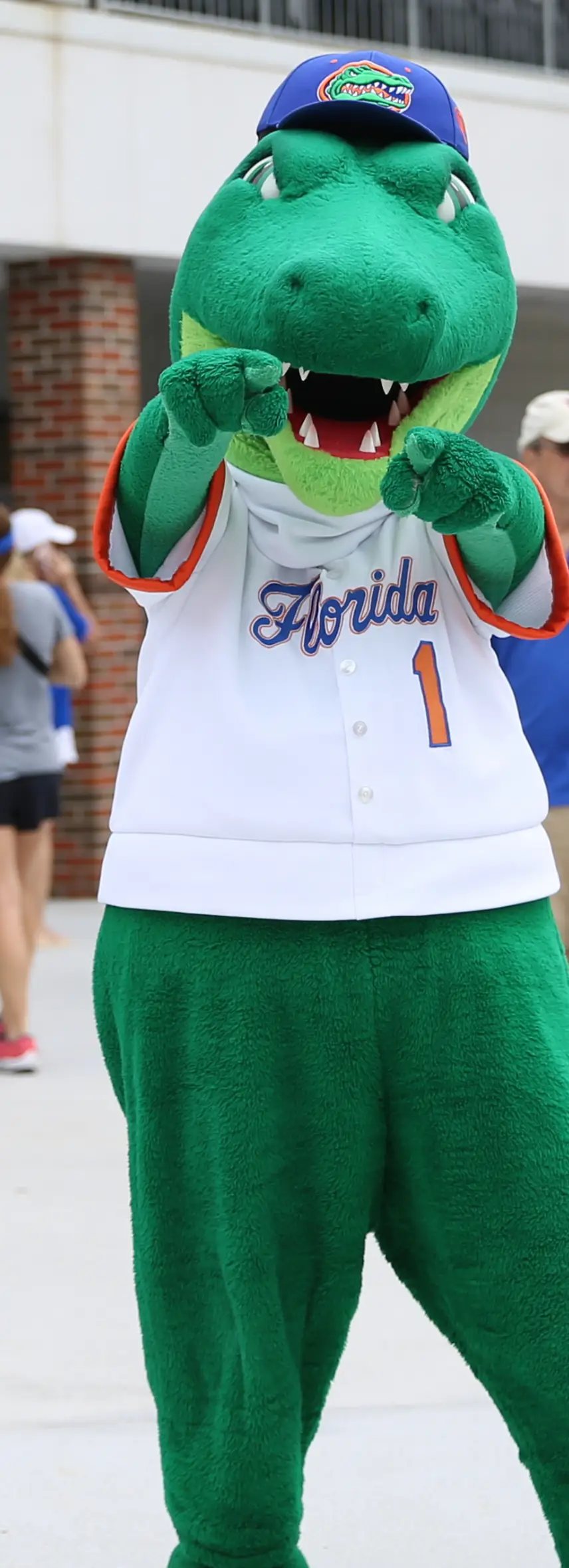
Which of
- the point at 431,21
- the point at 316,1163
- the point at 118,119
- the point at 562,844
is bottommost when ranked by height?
the point at 316,1163

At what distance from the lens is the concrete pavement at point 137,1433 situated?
3.20m

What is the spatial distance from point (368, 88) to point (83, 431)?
8.74 meters

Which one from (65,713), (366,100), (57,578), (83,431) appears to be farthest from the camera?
(83,431)

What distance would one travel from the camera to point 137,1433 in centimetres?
365

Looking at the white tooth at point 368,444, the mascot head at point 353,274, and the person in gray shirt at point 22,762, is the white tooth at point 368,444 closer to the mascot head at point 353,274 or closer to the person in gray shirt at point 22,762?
the mascot head at point 353,274

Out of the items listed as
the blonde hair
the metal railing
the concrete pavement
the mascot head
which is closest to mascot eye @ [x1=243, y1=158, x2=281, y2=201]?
the mascot head

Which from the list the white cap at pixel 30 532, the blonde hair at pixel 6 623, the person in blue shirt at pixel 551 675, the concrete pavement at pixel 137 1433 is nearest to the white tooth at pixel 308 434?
the concrete pavement at pixel 137 1433

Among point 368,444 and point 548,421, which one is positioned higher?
point 548,421

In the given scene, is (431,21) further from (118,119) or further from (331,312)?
(331,312)

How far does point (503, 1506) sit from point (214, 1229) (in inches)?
49.7

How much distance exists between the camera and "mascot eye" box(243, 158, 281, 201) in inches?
95.8

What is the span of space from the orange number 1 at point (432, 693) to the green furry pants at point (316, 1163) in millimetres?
209

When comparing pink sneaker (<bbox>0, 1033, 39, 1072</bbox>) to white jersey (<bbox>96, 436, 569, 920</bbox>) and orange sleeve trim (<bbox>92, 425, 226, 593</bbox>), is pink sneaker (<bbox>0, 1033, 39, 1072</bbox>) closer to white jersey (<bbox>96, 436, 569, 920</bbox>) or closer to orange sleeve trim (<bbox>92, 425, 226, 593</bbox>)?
white jersey (<bbox>96, 436, 569, 920</bbox>)

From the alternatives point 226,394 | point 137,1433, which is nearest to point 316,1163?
point 226,394
